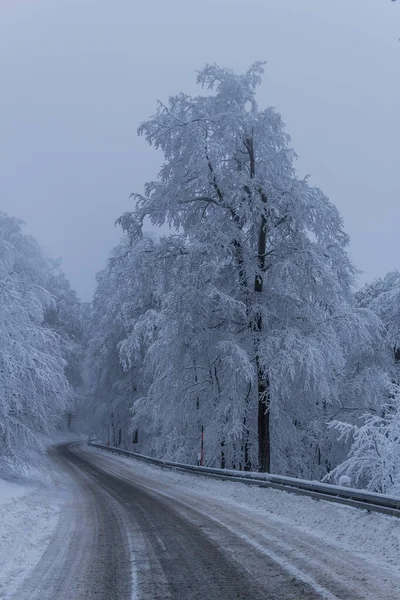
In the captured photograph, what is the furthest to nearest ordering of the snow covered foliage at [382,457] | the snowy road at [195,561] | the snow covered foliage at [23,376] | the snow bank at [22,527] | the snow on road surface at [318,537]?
the snow covered foliage at [23,376] → the snow covered foliage at [382,457] → the snow bank at [22,527] → the snow on road surface at [318,537] → the snowy road at [195,561]

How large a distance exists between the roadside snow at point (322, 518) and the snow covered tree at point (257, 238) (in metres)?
2.03

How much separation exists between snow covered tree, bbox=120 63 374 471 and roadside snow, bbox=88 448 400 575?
6.64 feet

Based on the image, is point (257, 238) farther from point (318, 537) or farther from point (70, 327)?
point (70, 327)

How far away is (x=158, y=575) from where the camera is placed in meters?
6.92

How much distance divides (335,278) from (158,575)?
10821 mm

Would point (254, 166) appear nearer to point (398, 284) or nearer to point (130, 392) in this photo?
point (398, 284)

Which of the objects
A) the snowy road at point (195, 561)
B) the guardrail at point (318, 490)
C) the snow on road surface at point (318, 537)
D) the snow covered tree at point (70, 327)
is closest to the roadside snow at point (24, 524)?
the snowy road at point (195, 561)

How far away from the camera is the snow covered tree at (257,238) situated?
1577cm

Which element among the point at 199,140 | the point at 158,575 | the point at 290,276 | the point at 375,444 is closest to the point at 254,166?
the point at 199,140

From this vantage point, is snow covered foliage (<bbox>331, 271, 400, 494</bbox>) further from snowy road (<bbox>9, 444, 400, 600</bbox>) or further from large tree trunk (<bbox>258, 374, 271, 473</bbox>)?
large tree trunk (<bbox>258, 374, 271, 473</bbox>)

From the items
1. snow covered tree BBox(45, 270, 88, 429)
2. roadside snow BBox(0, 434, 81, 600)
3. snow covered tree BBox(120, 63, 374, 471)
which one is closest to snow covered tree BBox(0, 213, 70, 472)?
roadside snow BBox(0, 434, 81, 600)

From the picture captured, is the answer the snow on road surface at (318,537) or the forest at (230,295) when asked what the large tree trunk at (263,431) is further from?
the snow on road surface at (318,537)

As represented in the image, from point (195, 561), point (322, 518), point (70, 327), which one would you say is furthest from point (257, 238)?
point (70, 327)

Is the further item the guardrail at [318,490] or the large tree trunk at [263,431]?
the large tree trunk at [263,431]
